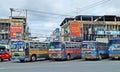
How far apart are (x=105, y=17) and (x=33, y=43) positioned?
60.5m

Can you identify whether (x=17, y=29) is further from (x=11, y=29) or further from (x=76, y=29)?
(x=76, y=29)

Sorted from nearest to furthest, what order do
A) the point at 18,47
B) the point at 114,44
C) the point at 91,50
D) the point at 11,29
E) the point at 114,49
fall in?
1. the point at 18,47
2. the point at 91,50
3. the point at 114,49
4. the point at 114,44
5. the point at 11,29

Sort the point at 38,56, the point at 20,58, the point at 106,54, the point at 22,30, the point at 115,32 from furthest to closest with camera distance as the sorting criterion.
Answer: the point at 115,32 < the point at 22,30 < the point at 106,54 < the point at 38,56 < the point at 20,58

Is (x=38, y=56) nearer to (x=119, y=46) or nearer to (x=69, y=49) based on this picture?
(x=69, y=49)

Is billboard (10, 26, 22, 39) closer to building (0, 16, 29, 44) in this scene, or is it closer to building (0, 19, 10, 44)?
building (0, 16, 29, 44)

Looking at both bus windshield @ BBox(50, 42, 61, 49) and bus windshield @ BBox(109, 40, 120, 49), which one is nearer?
bus windshield @ BBox(109, 40, 120, 49)

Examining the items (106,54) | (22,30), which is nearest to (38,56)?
(106,54)

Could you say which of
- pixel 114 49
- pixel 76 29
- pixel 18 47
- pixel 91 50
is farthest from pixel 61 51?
pixel 76 29

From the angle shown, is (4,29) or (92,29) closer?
(4,29)

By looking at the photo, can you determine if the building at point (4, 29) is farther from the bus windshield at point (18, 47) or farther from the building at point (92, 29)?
the bus windshield at point (18, 47)

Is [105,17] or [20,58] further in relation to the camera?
[105,17]

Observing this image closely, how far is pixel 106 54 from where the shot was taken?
4356cm
